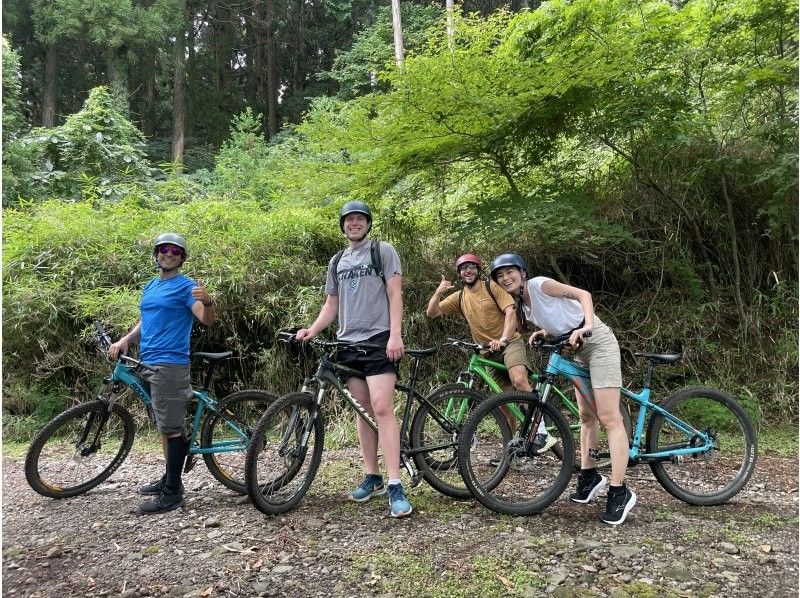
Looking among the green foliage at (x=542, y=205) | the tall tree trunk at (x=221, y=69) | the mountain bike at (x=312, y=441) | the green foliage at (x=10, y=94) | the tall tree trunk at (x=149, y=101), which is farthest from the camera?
the tall tree trunk at (x=221, y=69)

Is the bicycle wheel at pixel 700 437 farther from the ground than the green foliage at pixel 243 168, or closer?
closer

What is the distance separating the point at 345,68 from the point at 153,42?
18.2 ft

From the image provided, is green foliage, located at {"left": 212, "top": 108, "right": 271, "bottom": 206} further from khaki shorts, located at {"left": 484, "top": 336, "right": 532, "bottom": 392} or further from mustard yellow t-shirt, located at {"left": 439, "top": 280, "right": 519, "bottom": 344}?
khaki shorts, located at {"left": 484, "top": 336, "right": 532, "bottom": 392}

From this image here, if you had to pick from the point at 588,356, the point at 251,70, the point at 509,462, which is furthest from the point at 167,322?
the point at 251,70

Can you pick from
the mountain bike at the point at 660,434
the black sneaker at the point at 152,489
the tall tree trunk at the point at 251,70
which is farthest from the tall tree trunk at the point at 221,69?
the mountain bike at the point at 660,434

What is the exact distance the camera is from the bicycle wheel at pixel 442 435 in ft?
12.5

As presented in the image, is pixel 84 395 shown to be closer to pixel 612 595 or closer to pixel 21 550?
pixel 21 550

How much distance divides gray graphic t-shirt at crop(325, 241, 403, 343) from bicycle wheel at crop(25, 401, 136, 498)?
201cm

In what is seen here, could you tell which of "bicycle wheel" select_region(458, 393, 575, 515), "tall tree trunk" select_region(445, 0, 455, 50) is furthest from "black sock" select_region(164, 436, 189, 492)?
"tall tree trunk" select_region(445, 0, 455, 50)

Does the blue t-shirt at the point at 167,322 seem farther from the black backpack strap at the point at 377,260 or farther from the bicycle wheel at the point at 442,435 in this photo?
the bicycle wheel at the point at 442,435

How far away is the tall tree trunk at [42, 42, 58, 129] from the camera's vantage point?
51.2ft

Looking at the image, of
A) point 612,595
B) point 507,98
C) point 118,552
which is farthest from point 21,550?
point 507,98

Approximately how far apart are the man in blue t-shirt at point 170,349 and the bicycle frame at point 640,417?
7.75 ft

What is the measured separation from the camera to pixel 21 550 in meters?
3.13
